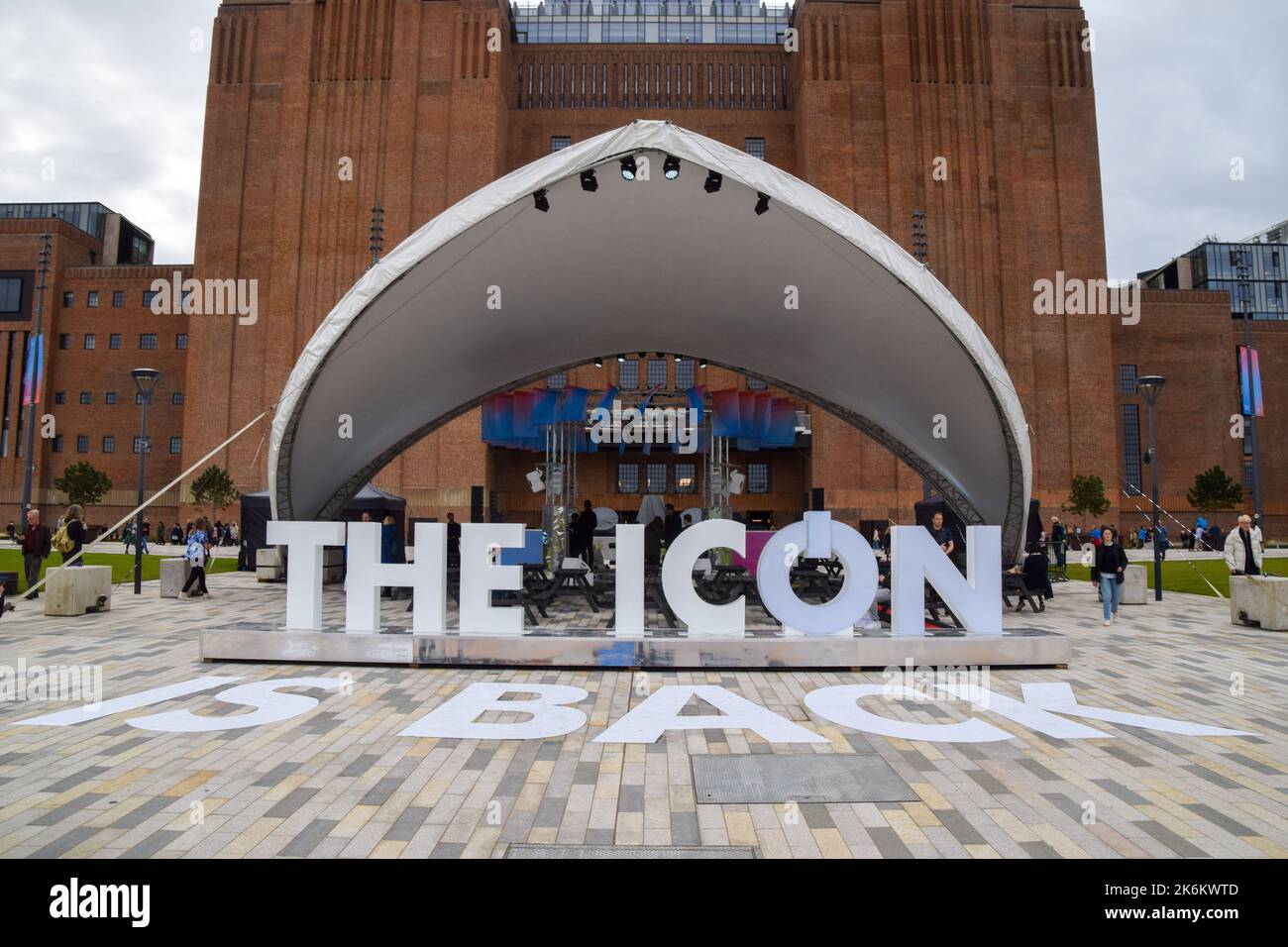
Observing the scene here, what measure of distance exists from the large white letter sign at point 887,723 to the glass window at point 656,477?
34.7 m

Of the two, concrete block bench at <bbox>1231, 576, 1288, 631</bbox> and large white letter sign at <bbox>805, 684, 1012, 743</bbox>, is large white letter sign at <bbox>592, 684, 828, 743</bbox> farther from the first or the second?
concrete block bench at <bbox>1231, 576, 1288, 631</bbox>

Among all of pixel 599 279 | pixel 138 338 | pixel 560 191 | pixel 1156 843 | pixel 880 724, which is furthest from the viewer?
pixel 138 338

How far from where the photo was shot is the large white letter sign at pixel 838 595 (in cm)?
747

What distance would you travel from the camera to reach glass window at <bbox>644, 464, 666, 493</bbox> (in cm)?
4131

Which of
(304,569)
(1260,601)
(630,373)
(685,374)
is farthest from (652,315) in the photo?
(630,373)

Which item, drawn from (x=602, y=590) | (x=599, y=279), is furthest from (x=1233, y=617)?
(x=599, y=279)

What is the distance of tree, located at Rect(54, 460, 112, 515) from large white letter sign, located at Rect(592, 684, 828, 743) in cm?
4558

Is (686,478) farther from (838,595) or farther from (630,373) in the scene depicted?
(838,595)

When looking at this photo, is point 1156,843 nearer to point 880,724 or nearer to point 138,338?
point 880,724

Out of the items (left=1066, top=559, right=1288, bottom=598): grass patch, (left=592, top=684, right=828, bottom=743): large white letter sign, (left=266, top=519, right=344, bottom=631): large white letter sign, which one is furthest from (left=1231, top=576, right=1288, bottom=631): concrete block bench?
(left=266, top=519, right=344, bottom=631): large white letter sign

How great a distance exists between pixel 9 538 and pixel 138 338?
16.3m

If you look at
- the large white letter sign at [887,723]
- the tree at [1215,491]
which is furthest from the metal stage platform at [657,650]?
the tree at [1215,491]

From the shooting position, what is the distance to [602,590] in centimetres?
1136

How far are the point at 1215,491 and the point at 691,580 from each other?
151 ft
